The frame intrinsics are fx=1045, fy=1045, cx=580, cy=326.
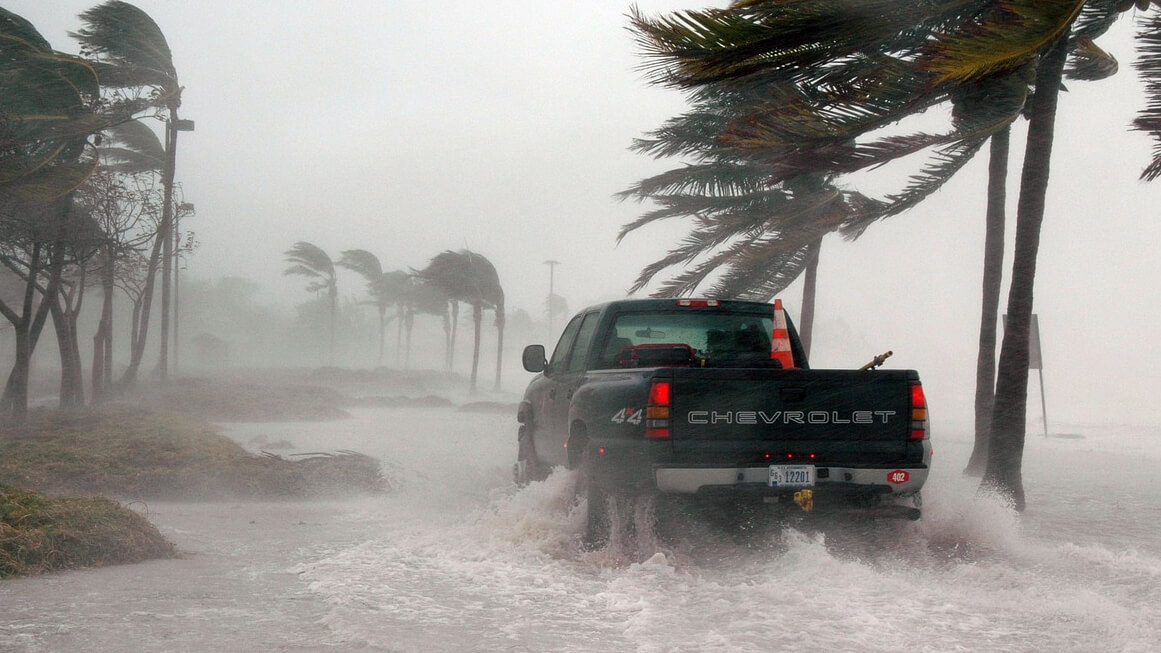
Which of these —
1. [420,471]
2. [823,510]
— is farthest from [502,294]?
[823,510]

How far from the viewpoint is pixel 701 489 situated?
6.53 metres

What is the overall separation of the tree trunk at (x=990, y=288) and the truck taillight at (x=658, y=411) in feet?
29.2

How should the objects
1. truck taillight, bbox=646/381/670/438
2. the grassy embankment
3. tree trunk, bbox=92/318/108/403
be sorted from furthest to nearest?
tree trunk, bbox=92/318/108/403, the grassy embankment, truck taillight, bbox=646/381/670/438

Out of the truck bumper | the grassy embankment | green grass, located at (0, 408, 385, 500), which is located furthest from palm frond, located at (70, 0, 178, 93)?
the truck bumper

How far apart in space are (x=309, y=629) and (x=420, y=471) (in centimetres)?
911

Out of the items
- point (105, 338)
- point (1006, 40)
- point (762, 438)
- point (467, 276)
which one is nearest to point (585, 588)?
point (762, 438)

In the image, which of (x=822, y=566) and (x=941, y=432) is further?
(x=941, y=432)

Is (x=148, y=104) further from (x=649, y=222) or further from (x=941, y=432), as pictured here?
(x=941, y=432)

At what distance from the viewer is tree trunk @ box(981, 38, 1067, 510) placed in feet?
36.1

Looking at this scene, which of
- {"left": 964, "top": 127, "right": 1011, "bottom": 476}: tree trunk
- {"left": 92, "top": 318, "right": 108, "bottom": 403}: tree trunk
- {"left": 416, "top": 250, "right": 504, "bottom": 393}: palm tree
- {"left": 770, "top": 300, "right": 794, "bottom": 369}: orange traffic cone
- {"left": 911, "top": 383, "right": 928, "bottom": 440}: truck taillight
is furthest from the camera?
{"left": 416, "top": 250, "right": 504, "bottom": 393}: palm tree

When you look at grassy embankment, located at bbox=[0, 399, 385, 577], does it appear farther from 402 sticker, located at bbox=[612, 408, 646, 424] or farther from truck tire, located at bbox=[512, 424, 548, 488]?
402 sticker, located at bbox=[612, 408, 646, 424]

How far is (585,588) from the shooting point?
635 centimetres

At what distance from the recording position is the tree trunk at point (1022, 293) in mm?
10992

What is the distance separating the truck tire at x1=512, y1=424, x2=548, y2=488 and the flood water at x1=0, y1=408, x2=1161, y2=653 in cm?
68
